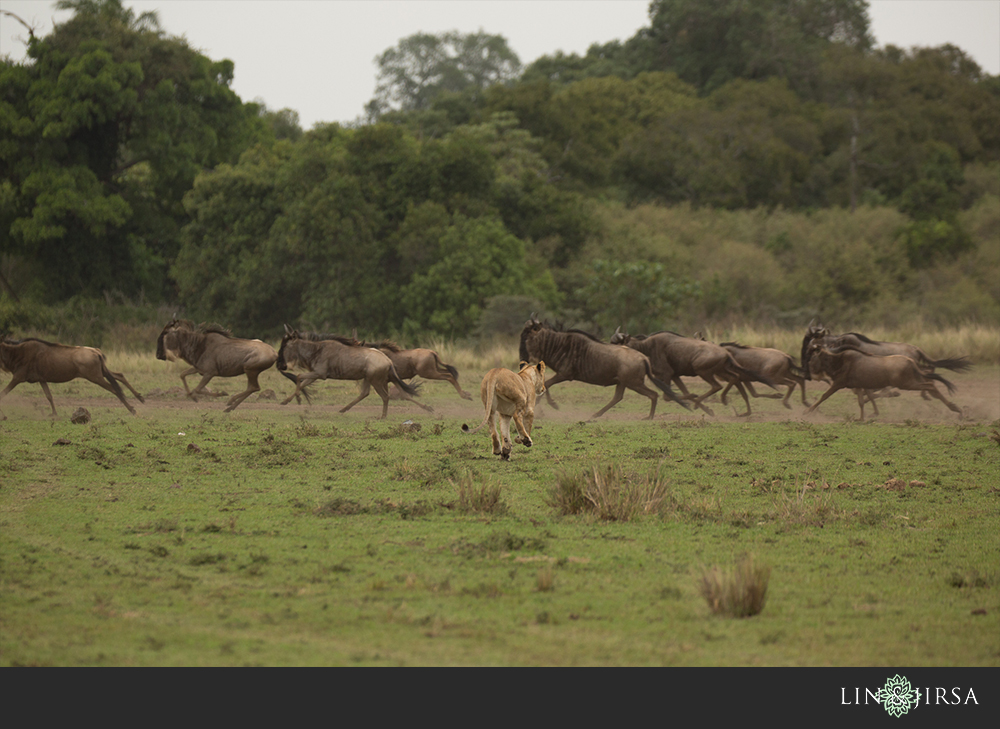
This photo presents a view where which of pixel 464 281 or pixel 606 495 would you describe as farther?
pixel 464 281

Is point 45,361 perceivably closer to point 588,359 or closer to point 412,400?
point 412,400

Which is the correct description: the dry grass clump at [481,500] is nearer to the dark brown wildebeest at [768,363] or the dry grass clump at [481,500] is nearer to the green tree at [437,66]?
the dark brown wildebeest at [768,363]

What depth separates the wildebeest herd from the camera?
49.5ft

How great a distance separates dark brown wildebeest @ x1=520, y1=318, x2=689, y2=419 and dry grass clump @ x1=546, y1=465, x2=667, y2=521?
691 cm

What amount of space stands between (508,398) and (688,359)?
719 centimetres

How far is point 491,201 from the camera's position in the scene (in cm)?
3503

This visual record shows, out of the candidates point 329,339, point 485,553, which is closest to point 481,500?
point 485,553

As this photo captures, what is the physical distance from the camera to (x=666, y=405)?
18.3 metres

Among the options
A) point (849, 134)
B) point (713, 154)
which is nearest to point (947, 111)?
point (849, 134)

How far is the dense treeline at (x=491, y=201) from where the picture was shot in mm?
32094

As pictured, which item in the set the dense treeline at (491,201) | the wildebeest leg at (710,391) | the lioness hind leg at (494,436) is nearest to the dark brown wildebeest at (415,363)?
the wildebeest leg at (710,391)
